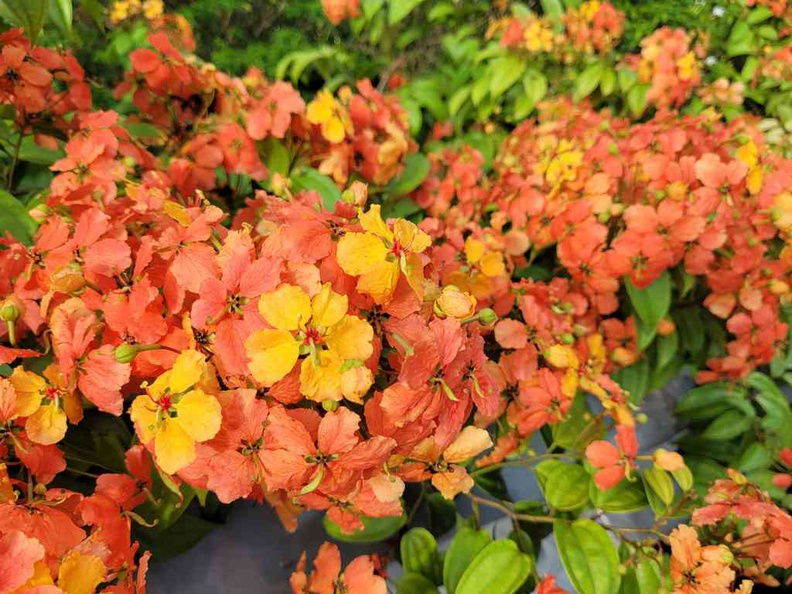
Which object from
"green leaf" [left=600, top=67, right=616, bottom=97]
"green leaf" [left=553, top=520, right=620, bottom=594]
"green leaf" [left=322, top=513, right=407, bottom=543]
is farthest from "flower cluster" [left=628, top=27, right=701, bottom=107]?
"green leaf" [left=322, top=513, right=407, bottom=543]

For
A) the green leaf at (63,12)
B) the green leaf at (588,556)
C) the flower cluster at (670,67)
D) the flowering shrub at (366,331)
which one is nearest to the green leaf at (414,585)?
the flowering shrub at (366,331)

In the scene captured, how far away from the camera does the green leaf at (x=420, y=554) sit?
852mm

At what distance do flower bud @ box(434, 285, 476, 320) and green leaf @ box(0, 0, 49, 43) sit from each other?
56cm

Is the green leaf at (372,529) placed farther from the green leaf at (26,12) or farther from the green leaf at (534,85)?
the green leaf at (534,85)

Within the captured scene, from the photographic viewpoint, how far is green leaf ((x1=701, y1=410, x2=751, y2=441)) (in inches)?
48.6

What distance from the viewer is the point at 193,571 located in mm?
843

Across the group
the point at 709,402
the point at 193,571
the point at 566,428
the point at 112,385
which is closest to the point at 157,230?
the point at 112,385

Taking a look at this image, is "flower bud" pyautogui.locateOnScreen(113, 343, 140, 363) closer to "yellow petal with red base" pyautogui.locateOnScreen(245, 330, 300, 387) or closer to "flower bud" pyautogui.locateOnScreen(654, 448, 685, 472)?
"yellow petal with red base" pyautogui.locateOnScreen(245, 330, 300, 387)

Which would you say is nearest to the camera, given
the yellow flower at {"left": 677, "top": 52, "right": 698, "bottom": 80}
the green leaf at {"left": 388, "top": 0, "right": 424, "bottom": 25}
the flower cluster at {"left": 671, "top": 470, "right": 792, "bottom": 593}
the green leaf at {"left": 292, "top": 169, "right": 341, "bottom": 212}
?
the flower cluster at {"left": 671, "top": 470, "right": 792, "bottom": 593}

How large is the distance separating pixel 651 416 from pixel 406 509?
2.55 ft

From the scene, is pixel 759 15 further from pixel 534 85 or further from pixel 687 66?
pixel 534 85

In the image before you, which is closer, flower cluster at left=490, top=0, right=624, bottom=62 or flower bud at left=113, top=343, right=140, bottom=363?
flower bud at left=113, top=343, right=140, bottom=363

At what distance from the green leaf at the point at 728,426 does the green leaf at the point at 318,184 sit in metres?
0.95

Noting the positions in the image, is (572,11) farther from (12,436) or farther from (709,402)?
(12,436)
